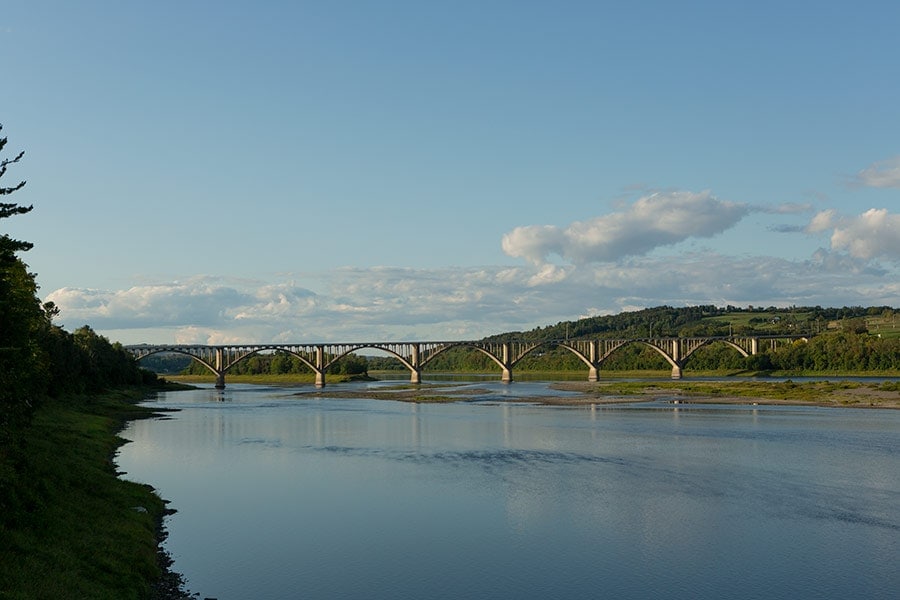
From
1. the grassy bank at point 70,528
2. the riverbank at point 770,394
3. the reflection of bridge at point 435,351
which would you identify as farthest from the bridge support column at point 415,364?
the grassy bank at point 70,528

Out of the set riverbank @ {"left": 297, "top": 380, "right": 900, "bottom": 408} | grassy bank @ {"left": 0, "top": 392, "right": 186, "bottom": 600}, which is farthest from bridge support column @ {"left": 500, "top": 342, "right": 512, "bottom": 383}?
grassy bank @ {"left": 0, "top": 392, "right": 186, "bottom": 600}

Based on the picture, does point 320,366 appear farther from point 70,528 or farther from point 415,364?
point 70,528

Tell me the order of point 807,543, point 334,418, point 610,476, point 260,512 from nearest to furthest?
1. point 807,543
2. point 260,512
3. point 610,476
4. point 334,418

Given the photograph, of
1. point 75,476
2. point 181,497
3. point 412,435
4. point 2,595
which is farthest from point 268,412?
point 2,595

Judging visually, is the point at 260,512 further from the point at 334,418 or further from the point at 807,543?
the point at 334,418

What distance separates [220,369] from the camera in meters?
152

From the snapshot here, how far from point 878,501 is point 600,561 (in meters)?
13.7

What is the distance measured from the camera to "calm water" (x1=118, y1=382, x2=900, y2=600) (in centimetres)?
2177

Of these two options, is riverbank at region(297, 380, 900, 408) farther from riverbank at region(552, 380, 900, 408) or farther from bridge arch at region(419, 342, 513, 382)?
bridge arch at region(419, 342, 513, 382)

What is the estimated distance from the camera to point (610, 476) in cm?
3769

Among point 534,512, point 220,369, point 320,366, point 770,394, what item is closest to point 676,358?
point 320,366

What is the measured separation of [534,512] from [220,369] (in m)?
130

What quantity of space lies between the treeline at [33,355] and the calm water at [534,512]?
6.30 m

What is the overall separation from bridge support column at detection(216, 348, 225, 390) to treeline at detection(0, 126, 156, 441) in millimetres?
17170
